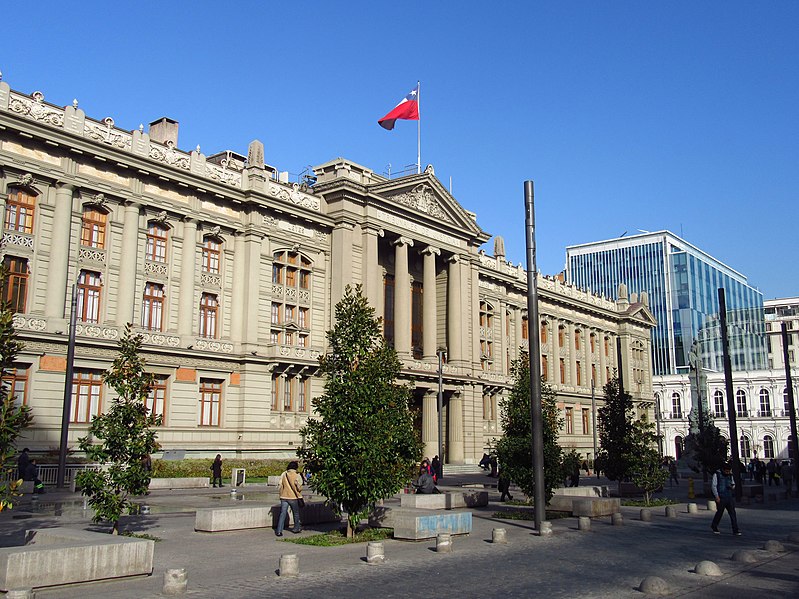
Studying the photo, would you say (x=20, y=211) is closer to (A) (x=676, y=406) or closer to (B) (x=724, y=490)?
(B) (x=724, y=490)

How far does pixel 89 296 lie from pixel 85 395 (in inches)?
195

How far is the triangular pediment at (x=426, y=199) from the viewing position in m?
53.0

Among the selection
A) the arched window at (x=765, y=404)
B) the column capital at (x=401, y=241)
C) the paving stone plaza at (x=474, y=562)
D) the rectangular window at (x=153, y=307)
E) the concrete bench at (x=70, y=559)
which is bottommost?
the paving stone plaza at (x=474, y=562)

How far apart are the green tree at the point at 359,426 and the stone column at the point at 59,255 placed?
21.1 metres

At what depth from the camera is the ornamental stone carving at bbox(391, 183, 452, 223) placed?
54.8 m

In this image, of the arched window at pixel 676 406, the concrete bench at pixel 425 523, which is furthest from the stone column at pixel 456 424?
the arched window at pixel 676 406

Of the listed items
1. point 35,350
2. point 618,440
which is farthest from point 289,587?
point 35,350

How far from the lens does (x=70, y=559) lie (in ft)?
40.5

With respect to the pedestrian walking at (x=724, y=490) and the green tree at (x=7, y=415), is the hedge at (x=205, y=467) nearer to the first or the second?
the green tree at (x=7, y=415)

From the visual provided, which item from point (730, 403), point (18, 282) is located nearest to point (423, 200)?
point (730, 403)

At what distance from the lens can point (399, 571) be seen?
14250 mm

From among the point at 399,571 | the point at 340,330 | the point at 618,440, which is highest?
the point at 340,330

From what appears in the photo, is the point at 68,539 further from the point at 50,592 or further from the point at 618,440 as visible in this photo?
the point at 618,440

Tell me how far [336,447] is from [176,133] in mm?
32631
